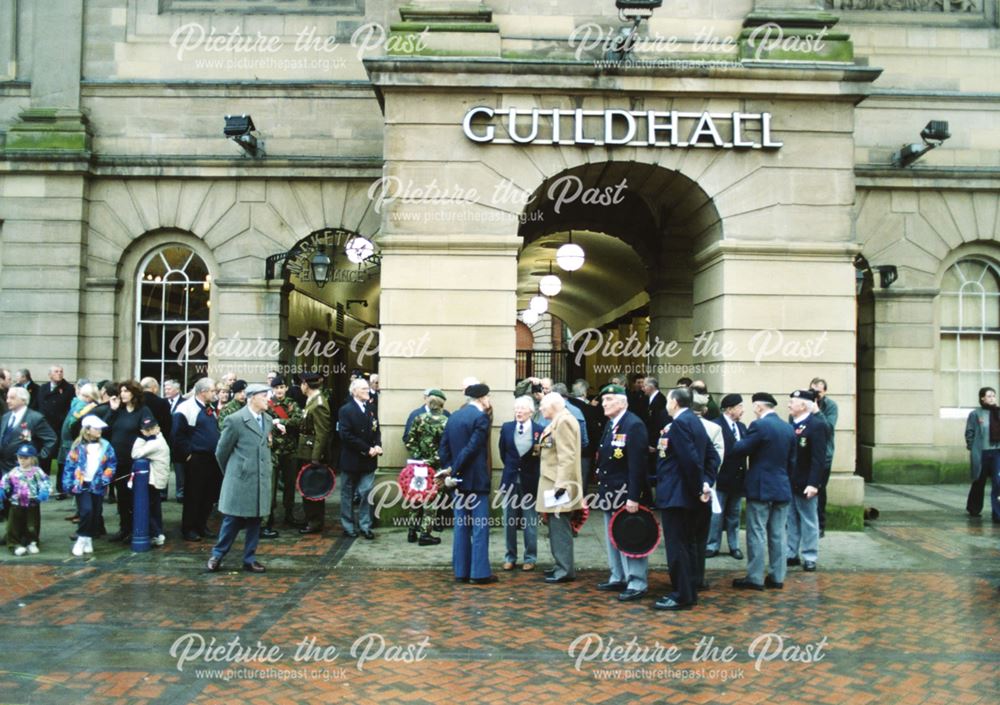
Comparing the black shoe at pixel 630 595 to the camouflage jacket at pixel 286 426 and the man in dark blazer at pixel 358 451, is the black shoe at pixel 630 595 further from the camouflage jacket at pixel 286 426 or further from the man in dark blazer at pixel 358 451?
the camouflage jacket at pixel 286 426

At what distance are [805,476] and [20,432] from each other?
915 centimetres

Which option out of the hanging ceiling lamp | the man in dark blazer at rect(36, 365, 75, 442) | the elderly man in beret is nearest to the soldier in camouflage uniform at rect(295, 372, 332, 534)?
the elderly man in beret

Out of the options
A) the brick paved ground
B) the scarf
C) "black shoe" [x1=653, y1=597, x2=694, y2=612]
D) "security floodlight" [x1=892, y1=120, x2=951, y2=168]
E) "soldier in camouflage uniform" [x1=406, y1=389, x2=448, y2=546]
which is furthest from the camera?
"security floodlight" [x1=892, y1=120, x2=951, y2=168]

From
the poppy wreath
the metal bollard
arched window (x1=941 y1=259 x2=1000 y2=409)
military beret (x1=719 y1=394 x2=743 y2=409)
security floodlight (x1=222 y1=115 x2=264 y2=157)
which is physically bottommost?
the metal bollard

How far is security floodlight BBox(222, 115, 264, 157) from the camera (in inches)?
563

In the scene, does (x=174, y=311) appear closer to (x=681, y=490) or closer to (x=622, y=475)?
(x=622, y=475)

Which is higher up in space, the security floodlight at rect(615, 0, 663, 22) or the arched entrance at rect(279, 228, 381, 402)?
the security floodlight at rect(615, 0, 663, 22)

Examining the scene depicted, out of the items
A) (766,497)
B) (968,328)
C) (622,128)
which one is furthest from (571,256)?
(766,497)

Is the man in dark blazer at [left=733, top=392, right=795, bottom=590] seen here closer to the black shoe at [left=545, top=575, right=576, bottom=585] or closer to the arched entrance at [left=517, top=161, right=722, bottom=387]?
the black shoe at [left=545, top=575, right=576, bottom=585]

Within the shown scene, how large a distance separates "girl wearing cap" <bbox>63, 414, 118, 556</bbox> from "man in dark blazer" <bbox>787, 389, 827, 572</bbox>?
7.76 m

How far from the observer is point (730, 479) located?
919 cm

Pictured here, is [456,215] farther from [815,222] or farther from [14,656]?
[14,656]

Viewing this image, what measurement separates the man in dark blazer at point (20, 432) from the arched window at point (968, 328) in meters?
15.6

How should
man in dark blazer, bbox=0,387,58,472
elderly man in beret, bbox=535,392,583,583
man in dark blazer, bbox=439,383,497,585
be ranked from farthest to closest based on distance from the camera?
1. man in dark blazer, bbox=0,387,58,472
2. man in dark blazer, bbox=439,383,497,585
3. elderly man in beret, bbox=535,392,583,583
